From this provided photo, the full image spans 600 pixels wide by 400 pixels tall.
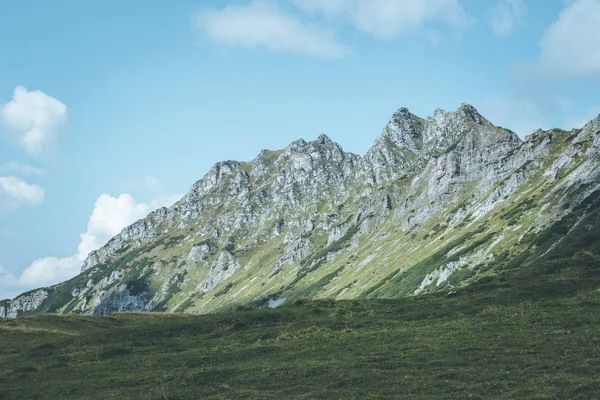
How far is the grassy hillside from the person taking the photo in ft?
110

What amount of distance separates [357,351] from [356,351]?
11 centimetres

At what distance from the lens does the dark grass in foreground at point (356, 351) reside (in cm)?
3362

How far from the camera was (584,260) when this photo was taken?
235 feet

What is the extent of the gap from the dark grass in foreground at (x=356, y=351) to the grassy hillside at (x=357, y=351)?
128 mm

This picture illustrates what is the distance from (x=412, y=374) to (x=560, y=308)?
79.9 feet


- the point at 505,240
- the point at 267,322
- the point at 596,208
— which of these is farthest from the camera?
the point at 505,240

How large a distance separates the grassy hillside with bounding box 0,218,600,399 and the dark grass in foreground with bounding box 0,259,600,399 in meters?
0.13

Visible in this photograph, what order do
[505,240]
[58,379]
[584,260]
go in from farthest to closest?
[505,240] < [584,260] < [58,379]

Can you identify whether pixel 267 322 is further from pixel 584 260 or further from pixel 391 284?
pixel 391 284

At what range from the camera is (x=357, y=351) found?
4572 cm

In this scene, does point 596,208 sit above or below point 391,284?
above

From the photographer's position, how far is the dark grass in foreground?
3362cm

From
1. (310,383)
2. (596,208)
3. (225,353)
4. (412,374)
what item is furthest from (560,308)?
(596,208)

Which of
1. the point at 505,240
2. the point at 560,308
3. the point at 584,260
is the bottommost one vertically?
the point at 560,308
